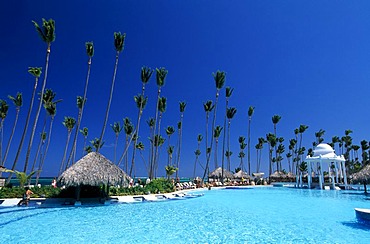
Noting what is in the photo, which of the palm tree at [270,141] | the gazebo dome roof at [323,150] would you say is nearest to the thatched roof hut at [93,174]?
the gazebo dome roof at [323,150]

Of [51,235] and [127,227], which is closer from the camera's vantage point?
[51,235]

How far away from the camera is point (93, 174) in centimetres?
1562

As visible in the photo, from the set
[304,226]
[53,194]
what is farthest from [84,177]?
[304,226]

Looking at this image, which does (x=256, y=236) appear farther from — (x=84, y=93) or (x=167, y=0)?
(x=84, y=93)

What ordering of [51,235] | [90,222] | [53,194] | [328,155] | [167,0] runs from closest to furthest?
[51,235] → [90,222] → [53,194] → [167,0] → [328,155]

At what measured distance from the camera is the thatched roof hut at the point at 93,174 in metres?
15.1

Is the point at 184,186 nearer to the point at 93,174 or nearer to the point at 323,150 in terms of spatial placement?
the point at 93,174

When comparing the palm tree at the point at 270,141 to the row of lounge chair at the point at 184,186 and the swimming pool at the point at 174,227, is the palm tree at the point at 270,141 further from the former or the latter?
the swimming pool at the point at 174,227

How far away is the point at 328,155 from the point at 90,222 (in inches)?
1158

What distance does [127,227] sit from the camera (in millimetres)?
9969

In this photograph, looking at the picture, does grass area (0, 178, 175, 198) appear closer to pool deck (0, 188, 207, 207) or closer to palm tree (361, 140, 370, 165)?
pool deck (0, 188, 207, 207)

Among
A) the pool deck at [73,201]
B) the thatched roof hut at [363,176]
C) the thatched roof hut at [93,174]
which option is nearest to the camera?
the pool deck at [73,201]

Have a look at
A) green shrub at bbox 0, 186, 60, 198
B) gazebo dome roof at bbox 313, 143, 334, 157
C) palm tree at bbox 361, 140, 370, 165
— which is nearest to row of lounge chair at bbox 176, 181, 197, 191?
green shrub at bbox 0, 186, 60, 198

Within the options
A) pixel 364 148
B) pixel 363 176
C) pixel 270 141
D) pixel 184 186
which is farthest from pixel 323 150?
pixel 364 148
